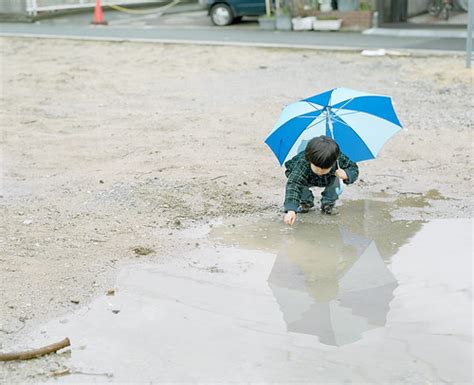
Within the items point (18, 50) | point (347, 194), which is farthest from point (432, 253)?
point (18, 50)

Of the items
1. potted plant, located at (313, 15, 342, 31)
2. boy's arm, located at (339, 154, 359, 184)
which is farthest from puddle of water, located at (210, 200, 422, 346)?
potted plant, located at (313, 15, 342, 31)

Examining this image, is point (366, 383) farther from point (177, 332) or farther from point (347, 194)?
point (347, 194)

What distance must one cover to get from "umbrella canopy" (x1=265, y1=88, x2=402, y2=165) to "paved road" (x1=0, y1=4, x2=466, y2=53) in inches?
306

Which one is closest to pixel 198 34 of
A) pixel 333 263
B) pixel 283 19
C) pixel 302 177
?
pixel 283 19

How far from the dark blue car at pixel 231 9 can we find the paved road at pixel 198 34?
0.24m

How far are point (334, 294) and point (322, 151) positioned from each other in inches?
44.4

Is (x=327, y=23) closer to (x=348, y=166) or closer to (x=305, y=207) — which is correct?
(x=305, y=207)

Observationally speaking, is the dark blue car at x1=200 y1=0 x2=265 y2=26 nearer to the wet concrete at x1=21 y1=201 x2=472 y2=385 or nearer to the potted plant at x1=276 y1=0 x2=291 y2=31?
the potted plant at x1=276 y1=0 x2=291 y2=31

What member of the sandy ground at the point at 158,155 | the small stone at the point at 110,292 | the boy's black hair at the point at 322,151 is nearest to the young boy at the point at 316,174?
the boy's black hair at the point at 322,151

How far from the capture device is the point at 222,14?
61.1 feet

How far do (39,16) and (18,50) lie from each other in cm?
554

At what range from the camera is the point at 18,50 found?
15.5m

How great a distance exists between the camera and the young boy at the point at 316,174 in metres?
5.78

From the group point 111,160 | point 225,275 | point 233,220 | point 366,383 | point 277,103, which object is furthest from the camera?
point 277,103
